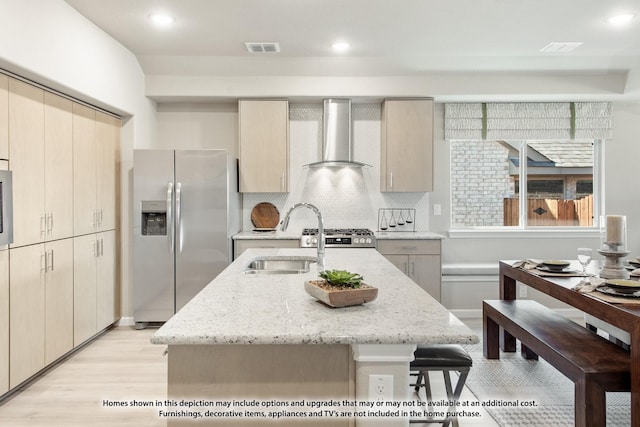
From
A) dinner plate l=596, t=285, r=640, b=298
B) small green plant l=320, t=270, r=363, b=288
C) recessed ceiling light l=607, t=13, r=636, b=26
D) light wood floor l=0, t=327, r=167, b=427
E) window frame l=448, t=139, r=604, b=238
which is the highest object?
recessed ceiling light l=607, t=13, r=636, b=26

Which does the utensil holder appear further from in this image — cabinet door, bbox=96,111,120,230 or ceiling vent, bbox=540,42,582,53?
cabinet door, bbox=96,111,120,230

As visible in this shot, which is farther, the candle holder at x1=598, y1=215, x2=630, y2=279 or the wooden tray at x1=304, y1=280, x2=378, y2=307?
the candle holder at x1=598, y1=215, x2=630, y2=279

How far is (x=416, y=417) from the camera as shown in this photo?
247cm

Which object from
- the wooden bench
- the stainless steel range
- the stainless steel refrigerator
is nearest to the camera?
the wooden bench

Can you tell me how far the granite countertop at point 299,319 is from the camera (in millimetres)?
1288

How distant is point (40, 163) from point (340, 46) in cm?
266

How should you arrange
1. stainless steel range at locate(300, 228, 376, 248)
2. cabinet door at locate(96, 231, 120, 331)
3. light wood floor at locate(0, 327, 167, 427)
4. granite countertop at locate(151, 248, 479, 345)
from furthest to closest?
stainless steel range at locate(300, 228, 376, 248) < cabinet door at locate(96, 231, 120, 331) < light wood floor at locate(0, 327, 167, 427) < granite countertop at locate(151, 248, 479, 345)

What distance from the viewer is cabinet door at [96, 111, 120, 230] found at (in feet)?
12.8

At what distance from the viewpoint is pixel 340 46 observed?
4.06 metres

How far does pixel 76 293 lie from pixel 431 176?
350cm

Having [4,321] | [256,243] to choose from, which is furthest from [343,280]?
[256,243]

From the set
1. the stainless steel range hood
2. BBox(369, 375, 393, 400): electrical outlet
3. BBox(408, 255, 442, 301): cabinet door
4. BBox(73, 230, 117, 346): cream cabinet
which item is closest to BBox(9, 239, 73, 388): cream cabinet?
BBox(73, 230, 117, 346): cream cabinet

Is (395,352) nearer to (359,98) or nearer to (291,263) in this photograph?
(291,263)

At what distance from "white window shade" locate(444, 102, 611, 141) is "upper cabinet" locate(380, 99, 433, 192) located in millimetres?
443
